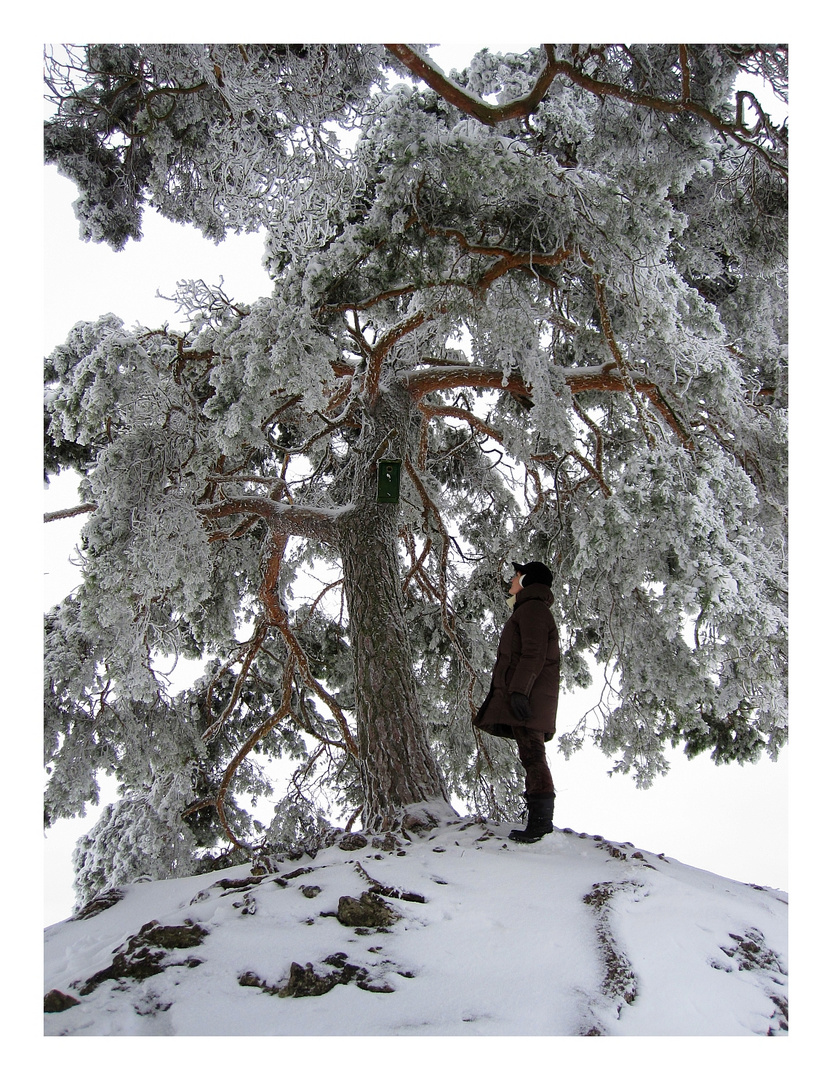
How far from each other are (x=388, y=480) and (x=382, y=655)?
42.1 inches

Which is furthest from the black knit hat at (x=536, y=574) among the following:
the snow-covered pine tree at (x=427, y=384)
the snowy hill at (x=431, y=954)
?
the snowy hill at (x=431, y=954)

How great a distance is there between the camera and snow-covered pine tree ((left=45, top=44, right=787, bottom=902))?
357 cm

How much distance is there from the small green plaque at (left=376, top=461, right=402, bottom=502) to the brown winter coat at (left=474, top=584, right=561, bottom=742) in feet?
3.94

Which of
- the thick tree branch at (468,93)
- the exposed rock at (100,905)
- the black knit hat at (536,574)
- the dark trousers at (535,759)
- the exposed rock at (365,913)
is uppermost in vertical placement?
the thick tree branch at (468,93)

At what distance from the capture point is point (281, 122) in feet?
11.8

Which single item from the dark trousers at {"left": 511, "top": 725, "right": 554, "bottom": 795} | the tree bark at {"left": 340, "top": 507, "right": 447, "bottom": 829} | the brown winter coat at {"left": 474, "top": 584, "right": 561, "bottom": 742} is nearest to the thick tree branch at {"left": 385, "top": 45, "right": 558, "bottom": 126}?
the brown winter coat at {"left": 474, "top": 584, "right": 561, "bottom": 742}

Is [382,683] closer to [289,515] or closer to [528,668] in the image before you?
[528,668]

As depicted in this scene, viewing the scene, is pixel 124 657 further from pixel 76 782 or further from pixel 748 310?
pixel 748 310

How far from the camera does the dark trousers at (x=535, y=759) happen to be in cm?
383

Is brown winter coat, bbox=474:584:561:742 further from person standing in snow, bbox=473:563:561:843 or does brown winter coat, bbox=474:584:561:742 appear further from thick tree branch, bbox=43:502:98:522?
thick tree branch, bbox=43:502:98:522

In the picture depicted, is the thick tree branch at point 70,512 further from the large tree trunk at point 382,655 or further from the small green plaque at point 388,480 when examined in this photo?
the small green plaque at point 388,480

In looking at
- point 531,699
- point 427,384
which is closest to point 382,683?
point 531,699

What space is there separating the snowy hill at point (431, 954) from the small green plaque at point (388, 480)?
2146mm

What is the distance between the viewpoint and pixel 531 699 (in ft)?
12.6
